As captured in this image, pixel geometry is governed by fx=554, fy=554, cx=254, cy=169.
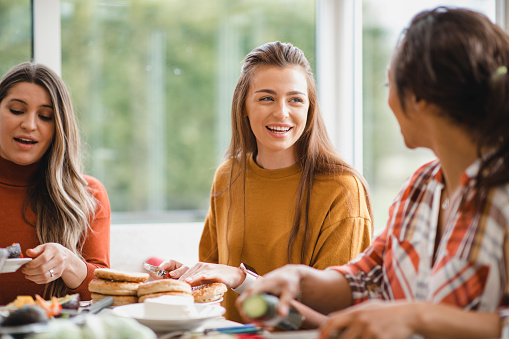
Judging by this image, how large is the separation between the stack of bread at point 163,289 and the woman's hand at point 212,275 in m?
0.20

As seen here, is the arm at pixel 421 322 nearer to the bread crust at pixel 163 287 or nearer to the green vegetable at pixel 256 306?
the green vegetable at pixel 256 306

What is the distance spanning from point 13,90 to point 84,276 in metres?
0.81

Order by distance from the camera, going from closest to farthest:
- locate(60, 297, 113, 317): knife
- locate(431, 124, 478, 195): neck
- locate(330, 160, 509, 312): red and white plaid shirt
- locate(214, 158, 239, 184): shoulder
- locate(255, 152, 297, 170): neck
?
locate(330, 160, 509, 312): red and white plaid shirt → locate(431, 124, 478, 195): neck → locate(60, 297, 113, 317): knife → locate(255, 152, 297, 170): neck → locate(214, 158, 239, 184): shoulder

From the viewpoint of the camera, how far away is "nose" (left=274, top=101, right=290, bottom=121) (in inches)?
83.3

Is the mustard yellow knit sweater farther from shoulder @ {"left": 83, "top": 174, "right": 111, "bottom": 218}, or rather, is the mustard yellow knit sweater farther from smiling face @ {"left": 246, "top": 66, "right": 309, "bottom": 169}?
shoulder @ {"left": 83, "top": 174, "right": 111, "bottom": 218}

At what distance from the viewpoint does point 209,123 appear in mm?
5469

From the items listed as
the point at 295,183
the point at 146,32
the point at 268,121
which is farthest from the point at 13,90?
the point at 146,32

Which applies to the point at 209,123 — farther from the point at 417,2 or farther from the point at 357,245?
the point at 357,245

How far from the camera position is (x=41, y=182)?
2.24 meters

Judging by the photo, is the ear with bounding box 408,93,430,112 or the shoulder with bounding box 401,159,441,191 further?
the shoulder with bounding box 401,159,441,191

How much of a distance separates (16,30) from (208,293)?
2290 millimetres

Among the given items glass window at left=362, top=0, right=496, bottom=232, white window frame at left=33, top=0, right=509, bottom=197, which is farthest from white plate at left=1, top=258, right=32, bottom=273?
white window frame at left=33, top=0, right=509, bottom=197

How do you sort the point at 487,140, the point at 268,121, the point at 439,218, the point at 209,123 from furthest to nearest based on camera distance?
the point at 209,123, the point at 268,121, the point at 439,218, the point at 487,140

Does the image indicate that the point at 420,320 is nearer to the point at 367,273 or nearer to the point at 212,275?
the point at 367,273
